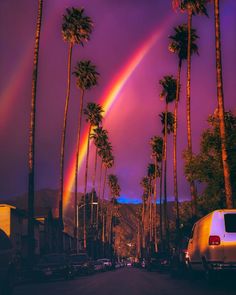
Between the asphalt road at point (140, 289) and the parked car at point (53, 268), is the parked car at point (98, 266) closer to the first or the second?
the parked car at point (53, 268)

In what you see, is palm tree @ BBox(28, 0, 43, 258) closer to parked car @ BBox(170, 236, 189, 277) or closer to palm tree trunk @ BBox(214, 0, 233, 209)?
parked car @ BBox(170, 236, 189, 277)

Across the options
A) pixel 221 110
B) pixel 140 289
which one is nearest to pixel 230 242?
pixel 140 289

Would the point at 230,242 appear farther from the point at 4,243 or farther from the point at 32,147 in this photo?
the point at 32,147

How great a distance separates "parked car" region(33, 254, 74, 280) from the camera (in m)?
36.1

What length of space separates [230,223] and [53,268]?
64.0ft

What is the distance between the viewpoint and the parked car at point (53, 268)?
3609 cm

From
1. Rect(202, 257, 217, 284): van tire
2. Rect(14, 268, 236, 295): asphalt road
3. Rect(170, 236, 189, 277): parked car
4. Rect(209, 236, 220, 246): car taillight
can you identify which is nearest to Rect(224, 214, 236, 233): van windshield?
Rect(209, 236, 220, 246): car taillight

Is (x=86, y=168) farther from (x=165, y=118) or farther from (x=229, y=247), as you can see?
(x=229, y=247)

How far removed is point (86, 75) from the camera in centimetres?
7625

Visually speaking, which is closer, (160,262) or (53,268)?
(53,268)

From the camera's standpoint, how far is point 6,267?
18.3m

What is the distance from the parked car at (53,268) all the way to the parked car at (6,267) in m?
17.1

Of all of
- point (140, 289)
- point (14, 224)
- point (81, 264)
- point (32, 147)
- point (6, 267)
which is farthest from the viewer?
point (14, 224)

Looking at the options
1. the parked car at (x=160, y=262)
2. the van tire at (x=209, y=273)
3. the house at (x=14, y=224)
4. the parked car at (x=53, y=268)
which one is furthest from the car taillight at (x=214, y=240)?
the house at (x=14, y=224)
